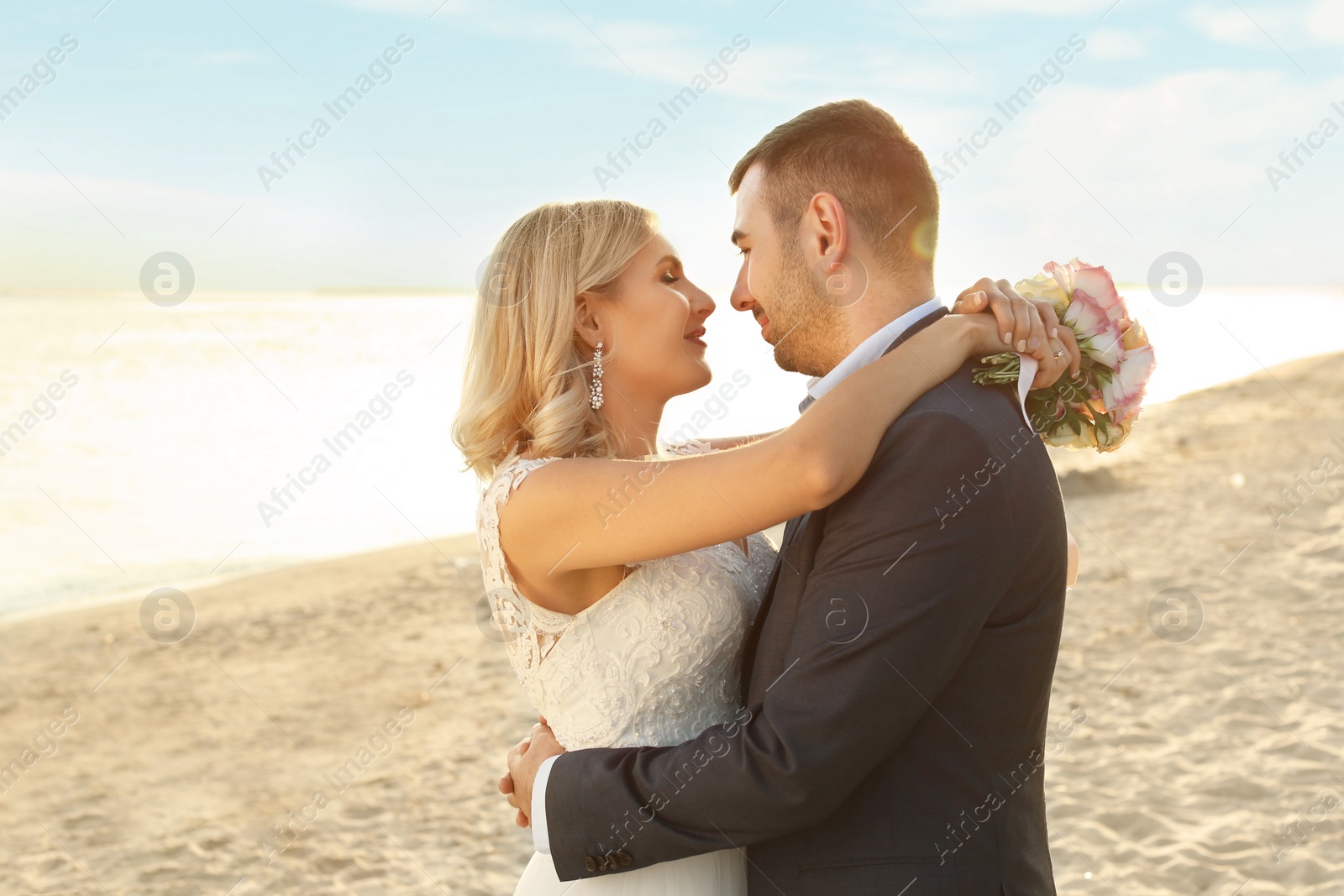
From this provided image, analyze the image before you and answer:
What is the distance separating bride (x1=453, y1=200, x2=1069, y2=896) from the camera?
218 cm

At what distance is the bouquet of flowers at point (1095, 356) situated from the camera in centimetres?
239

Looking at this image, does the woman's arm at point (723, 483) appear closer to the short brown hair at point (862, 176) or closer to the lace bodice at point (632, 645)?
the lace bodice at point (632, 645)

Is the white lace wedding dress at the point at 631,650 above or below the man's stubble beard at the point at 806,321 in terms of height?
below

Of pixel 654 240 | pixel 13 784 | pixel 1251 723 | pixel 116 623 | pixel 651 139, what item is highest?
pixel 116 623

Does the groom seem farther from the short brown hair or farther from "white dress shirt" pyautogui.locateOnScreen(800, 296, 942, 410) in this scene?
the short brown hair

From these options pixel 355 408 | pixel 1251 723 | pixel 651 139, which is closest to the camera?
pixel 651 139

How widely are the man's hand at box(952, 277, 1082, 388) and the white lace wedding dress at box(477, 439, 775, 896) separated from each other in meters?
0.97

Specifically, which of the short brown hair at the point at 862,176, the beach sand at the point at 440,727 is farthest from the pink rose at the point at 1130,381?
the beach sand at the point at 440,727

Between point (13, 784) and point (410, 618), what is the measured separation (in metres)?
3.79

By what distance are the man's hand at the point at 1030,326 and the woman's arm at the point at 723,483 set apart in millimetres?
34

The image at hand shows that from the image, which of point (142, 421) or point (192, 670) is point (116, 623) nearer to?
point (192, 670)

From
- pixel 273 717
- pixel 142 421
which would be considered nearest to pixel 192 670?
pixel 273 717

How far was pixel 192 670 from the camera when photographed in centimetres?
952

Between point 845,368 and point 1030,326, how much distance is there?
42cm
